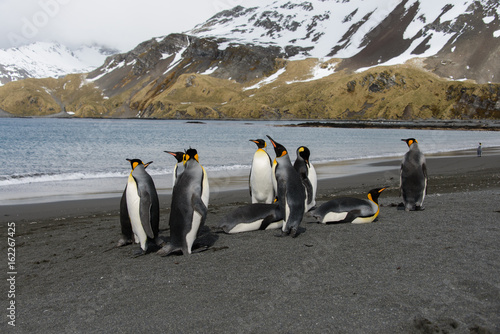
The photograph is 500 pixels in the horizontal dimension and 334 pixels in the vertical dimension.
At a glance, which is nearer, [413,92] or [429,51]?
[413,92]

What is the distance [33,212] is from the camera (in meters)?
10.1

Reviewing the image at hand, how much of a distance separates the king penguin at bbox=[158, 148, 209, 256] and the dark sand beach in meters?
0.21

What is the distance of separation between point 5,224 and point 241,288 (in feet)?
20.8

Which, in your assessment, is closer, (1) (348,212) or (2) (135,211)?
Answer: (2) (135,211)

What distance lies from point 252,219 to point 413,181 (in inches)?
140

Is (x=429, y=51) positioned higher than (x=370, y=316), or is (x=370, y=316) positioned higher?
(x=429, y=51)

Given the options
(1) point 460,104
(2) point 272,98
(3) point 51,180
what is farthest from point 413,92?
(3) point 51,180

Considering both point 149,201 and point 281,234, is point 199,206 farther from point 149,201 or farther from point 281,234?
point 281,234

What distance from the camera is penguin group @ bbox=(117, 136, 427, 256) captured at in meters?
6.19

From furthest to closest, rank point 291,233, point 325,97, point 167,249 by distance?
point 325,97, point 291,233, point 167,249

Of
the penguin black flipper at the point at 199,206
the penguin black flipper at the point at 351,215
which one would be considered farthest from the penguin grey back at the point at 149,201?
the penguin black flipper at the point at 351,215

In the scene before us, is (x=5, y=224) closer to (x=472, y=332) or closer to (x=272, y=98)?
(x=472, y=332)

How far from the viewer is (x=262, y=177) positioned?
8.98m

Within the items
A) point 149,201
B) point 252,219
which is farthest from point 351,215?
point 149,201
